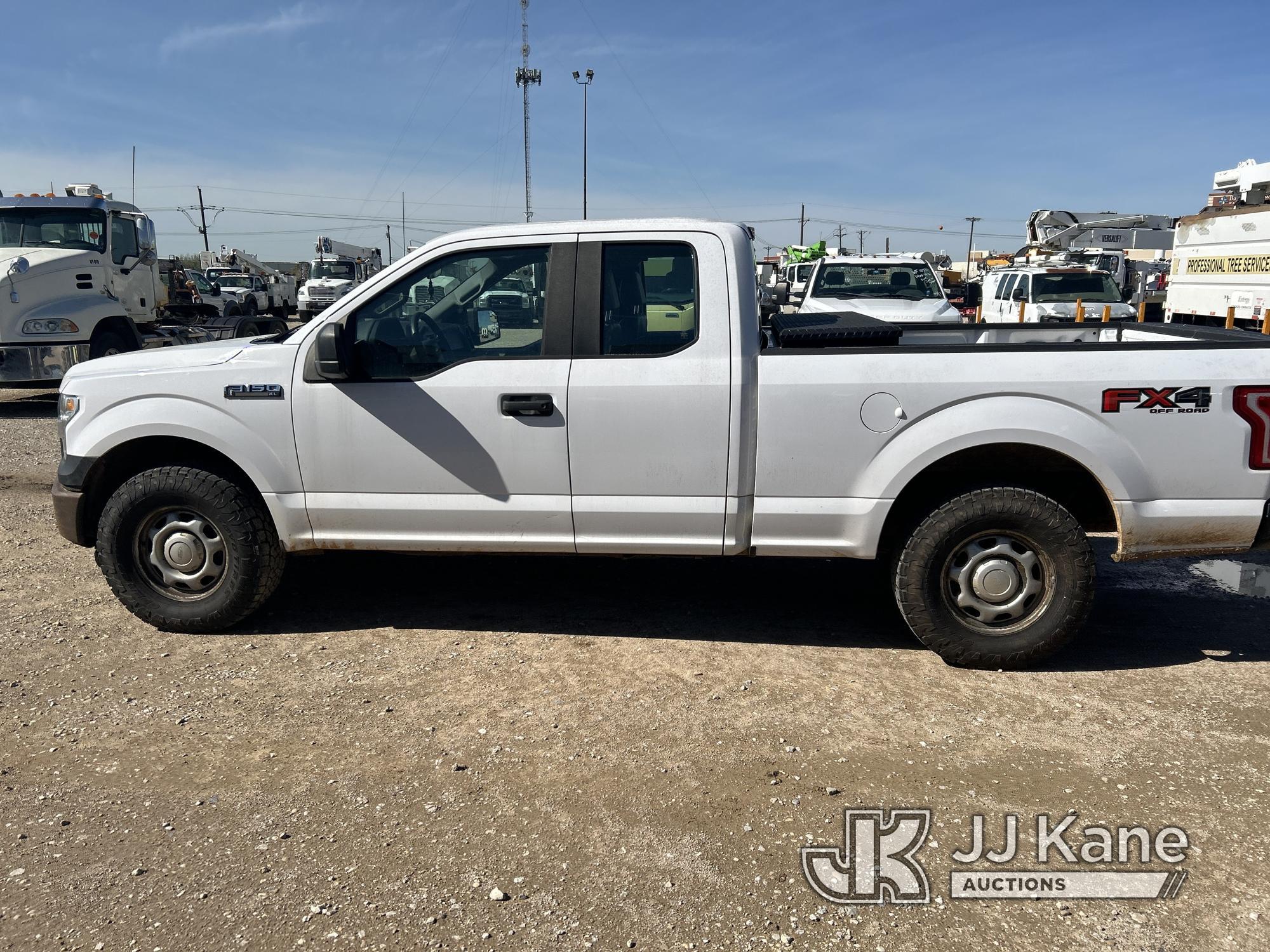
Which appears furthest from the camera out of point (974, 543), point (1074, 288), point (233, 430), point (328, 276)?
point (328, 276)

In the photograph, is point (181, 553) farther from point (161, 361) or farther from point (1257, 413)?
point (1257, 413)

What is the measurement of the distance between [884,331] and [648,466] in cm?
127

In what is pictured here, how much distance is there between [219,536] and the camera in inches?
193

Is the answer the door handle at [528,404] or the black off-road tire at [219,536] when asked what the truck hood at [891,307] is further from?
the black off-road tire at [219,536]

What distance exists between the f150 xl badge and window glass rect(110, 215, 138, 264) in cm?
1019

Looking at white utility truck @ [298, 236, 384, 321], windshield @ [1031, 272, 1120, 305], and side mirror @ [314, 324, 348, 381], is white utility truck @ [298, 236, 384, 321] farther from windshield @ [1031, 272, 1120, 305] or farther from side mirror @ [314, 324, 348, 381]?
side mirror @ [314, 324, 348, 381]

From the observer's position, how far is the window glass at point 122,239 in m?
13.2

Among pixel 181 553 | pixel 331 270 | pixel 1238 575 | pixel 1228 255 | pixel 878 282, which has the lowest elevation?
pixel 1238 575

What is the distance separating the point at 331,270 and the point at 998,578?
3666 cm

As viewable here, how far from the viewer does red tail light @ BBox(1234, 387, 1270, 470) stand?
13.7 feet

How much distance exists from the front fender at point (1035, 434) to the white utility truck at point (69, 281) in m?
11.8

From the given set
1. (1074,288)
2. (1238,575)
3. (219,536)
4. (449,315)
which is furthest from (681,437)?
(1074,288)

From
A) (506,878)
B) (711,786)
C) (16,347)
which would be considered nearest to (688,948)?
(506,878)

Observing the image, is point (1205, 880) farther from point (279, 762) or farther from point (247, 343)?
point (247, 343)
